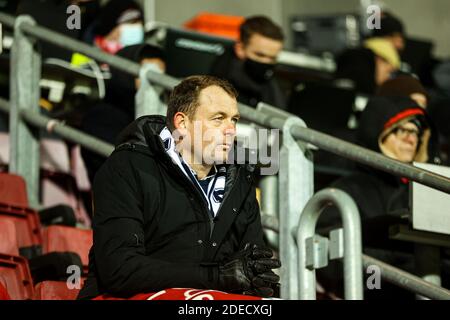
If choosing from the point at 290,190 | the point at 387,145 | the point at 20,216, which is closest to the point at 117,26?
the point at 387,145

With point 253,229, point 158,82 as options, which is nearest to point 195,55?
point 158,82

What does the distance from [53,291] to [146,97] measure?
1530 millimetres

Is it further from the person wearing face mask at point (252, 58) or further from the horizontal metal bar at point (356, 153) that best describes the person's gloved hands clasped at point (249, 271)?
the person wearing face mask at point (252, 58)

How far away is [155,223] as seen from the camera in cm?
445

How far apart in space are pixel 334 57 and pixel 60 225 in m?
5.44

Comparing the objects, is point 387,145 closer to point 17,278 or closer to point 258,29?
point 258,29

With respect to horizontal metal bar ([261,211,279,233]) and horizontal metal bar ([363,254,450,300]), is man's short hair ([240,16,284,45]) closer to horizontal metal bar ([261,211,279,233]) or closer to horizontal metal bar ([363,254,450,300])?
horizontal metal bar ([261,211,279,233])

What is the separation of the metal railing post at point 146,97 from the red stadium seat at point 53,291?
1429mm

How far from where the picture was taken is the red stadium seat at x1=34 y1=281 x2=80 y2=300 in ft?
16.3

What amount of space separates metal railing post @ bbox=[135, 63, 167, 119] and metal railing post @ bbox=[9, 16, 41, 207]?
2.55ft

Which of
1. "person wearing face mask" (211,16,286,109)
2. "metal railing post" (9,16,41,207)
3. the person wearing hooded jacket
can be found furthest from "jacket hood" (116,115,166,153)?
"person wearing face mask" (211,16,286,109)

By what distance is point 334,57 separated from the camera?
11.1m

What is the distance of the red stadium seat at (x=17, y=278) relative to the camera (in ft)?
17.1
